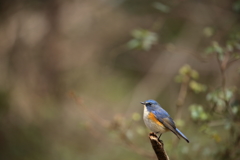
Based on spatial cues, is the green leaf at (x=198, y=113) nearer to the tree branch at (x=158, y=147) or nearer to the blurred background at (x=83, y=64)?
the tree branch at (x=158, y=147)

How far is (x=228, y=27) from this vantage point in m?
3.91

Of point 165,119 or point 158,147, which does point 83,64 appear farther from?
point 158,147

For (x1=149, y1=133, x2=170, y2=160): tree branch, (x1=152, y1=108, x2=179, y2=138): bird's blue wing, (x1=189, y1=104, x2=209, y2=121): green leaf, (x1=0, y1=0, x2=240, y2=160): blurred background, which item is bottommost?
(x1=149, y1=133, x2=170, y2=160): tree branch

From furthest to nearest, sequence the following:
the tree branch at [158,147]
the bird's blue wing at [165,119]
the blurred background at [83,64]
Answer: the blurred background at [83,64] < the bird's blue wing at [165,119] < the tree branch at [158,147]

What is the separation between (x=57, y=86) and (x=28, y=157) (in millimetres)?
1541

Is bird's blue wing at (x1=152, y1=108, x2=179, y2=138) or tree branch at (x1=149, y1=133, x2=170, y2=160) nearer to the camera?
tree branch at (x1=149, y1=133, x2=170, y2=160)

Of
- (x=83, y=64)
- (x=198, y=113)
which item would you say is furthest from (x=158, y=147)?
(x=83, y=64)

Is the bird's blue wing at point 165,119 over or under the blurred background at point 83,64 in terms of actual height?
under

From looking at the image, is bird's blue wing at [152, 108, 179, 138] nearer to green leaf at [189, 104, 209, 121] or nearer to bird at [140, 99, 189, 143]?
bird at [140, 99, 189, 143]

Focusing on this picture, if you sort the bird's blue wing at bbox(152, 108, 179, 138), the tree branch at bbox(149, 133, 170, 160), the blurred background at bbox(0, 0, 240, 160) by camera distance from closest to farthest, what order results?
the tree branch at bbox(149, 133, 170, 160)
the bird's blue wing at bbox(152, 108, 179, 138)
the blurred background at bbox(0, 0, 240, 160)

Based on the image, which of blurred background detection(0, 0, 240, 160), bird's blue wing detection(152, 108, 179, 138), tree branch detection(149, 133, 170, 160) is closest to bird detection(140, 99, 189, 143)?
bird's blue wing detection(152, 108, 179, 138)

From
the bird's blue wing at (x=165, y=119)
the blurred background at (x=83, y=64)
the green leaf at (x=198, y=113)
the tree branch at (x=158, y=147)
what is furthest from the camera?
the blurred background at (x=83, y=64)

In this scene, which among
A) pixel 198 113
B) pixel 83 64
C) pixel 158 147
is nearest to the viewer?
pixel 158 147

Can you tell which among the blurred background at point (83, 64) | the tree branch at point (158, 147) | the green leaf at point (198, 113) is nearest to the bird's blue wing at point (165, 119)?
the tree branch at point (158, 147)
